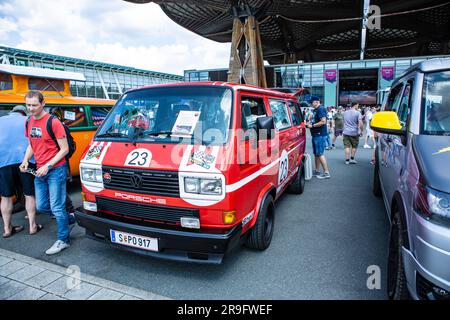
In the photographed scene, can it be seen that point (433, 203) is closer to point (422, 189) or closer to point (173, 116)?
point (422, 189)

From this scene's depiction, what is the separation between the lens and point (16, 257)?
11.3 feet

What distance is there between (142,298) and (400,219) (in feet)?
7.64

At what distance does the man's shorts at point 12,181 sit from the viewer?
13.1 ft

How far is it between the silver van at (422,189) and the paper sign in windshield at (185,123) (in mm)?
1783

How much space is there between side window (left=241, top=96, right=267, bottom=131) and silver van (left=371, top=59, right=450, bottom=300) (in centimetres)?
128

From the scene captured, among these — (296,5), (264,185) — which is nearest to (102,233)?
(264,185)

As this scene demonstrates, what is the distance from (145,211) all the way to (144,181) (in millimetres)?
305

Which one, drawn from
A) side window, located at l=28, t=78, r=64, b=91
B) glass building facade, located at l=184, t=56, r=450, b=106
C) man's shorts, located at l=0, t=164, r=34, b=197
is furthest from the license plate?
glass building facade, located at l=184, t=56, r=450, b=106

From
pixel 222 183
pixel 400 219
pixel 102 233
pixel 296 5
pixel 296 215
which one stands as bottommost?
pixel 296 215

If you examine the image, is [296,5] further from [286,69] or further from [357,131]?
[357,131]

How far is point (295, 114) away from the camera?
5.74 metres

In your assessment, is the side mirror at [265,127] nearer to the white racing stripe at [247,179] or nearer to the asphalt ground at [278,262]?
the white racing stripe at [247,179]

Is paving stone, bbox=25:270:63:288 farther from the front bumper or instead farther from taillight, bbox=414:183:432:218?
taillight, bbox=414:183:432:218

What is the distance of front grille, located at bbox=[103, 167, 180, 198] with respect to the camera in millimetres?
2779
